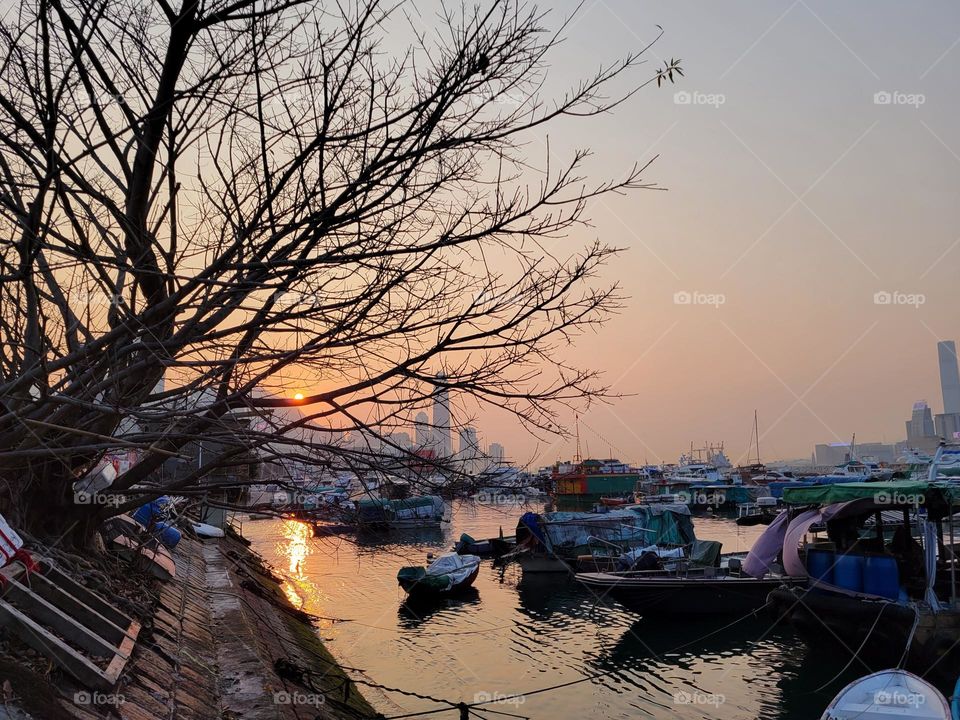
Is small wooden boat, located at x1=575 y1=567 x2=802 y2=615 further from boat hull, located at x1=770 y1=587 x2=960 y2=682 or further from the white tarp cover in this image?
the white tarp cover

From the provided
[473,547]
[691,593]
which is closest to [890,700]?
[691,593]

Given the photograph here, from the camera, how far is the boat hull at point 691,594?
76.3ft

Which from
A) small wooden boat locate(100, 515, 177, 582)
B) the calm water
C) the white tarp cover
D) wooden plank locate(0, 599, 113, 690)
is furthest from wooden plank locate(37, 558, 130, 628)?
the white tarp cover

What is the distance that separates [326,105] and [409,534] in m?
50.9

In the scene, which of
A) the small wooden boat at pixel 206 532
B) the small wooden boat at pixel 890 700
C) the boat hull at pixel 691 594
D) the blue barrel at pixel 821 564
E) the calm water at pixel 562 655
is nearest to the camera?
the small wooden boat at pixel 890 700

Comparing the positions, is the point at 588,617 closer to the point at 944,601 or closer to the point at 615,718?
the point at 615,718

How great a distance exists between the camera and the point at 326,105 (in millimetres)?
5492

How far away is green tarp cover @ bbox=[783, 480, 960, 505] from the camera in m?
15.7

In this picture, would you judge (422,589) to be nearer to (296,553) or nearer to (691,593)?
(691,593)

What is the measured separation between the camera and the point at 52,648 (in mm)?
6871

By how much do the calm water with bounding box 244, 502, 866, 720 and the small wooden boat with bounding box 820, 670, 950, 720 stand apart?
454 centimetres

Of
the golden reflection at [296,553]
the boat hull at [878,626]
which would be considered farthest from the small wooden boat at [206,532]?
the boat hull at [878,626]

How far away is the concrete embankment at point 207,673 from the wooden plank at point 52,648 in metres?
0.12

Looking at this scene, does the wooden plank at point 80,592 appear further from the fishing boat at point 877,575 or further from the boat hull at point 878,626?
the boat hull at point 878,626
